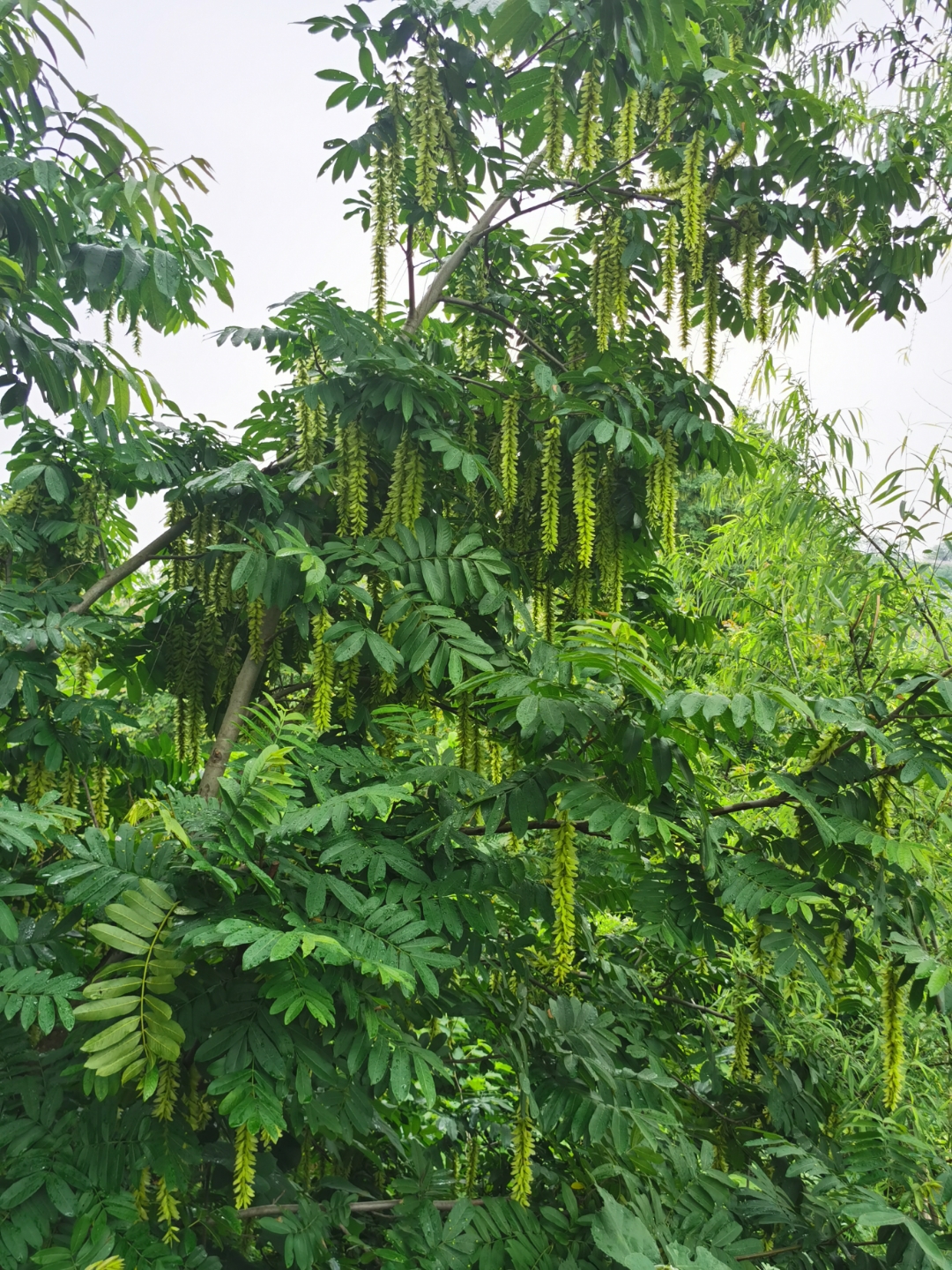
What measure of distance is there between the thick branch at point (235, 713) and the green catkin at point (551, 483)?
0.64m

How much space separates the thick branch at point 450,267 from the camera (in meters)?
2.38

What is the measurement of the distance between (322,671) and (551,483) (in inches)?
27.5

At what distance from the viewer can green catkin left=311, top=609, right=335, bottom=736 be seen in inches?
72.1

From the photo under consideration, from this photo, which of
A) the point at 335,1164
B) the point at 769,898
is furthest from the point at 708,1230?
the point at 335,1164

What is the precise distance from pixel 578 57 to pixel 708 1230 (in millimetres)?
2460

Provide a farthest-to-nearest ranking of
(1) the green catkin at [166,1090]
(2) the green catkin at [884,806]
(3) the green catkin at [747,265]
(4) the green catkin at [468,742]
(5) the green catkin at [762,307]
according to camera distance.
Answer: (5) the green catkin at [762,307] < (3) the green catkin at [747,265] < (4) the green catkin at [468,742] < (2) the green catkin at [884,806] < (1) the green catkin at [166,1090]

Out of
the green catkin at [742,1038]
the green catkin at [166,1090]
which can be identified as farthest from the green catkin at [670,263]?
the green catkin at [166,1090]

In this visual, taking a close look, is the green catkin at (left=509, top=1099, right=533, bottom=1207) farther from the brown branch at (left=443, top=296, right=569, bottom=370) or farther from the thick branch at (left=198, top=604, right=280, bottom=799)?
the brown branch at (left=443, top=296, right=569, bottom=370)

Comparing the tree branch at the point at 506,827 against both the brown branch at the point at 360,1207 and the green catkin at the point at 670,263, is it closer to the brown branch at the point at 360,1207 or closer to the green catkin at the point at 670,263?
the brown branch at the point at 360,1207

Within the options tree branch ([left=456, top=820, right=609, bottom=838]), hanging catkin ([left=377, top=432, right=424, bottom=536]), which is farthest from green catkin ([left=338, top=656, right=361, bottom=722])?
tree branch ([left=456, top=820, right=609, bottom=838])

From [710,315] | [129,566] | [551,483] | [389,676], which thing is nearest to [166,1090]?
[389,676]

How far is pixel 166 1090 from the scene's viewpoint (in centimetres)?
139

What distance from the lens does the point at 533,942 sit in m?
2.04

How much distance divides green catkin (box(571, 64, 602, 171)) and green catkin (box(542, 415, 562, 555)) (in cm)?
59
